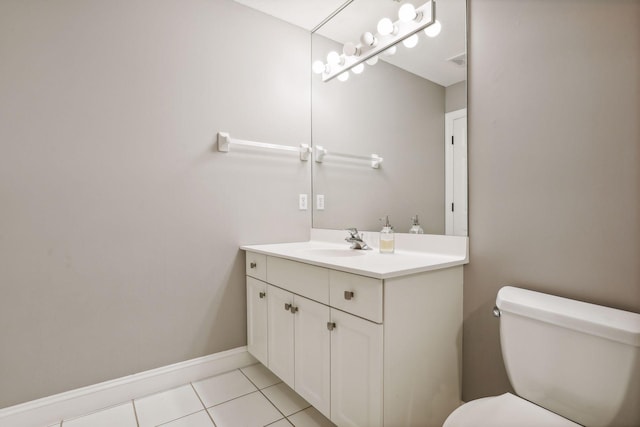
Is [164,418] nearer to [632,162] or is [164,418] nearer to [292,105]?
[292,105]

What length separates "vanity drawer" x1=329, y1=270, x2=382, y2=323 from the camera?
3.50 ft

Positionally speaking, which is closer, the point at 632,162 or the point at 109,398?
the point at 632,162

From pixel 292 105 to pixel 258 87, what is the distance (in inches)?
10.3

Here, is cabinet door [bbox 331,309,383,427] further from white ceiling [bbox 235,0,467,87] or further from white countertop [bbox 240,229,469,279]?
white ceiling [bbox 235,0,467,87]

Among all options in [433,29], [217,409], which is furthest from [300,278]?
[433,29]

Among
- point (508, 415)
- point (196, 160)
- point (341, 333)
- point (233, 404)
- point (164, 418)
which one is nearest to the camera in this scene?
point (508, 415)

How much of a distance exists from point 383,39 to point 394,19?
11cm

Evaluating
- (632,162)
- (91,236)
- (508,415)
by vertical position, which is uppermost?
(632,162)

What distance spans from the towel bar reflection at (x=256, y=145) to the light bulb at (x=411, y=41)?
2.91 feet

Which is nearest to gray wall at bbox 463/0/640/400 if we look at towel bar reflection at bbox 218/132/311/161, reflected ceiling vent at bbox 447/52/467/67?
reflected ceiling vent at bbox 447/52/467/67

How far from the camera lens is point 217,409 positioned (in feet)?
4.98

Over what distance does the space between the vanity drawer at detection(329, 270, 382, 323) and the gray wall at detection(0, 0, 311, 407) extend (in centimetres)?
91

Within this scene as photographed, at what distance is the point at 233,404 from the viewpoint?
156 centimetres

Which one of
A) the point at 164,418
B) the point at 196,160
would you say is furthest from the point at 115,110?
the point at 164,418
